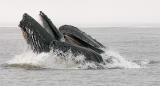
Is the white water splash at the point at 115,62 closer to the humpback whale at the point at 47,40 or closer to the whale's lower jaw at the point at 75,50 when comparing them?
the humpback whale at the point at 47,40

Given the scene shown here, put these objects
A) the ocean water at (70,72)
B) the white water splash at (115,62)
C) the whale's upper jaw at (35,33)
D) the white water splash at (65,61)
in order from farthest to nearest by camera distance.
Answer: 1. the white water splash at (115,62)
2. the white water splash at (65,61)
3. the whale's upper jaw at (35,33)
4. the ocean water at (70,72)

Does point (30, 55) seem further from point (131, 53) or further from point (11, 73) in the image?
point (131, 53)

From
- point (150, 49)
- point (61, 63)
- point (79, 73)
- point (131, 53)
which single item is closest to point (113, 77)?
point (79, 73)

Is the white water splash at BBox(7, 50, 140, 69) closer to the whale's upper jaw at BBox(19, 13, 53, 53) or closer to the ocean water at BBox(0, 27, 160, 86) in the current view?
the ocean water at BBox(0, 27, 160, 86)

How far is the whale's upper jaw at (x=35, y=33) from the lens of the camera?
31.1 m

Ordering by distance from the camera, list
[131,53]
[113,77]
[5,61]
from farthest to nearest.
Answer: [131,53] < [5,61] < [113,77]

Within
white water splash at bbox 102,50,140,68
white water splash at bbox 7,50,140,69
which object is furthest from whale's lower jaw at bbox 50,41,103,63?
white water splash at bbox 102,50,140,68

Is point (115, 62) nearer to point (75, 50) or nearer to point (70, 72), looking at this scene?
point (75, 50)

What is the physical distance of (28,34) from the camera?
102 ft

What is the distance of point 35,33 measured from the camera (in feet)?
102

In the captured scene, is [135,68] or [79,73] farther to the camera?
[135,68]

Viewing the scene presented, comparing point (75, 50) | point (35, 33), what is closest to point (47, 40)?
point (35, 33)

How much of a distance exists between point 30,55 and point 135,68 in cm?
512

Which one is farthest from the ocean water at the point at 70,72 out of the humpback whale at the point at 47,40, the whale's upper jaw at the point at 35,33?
the whale's upper jaw at the point at 35,33
